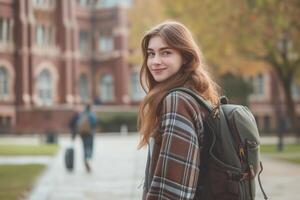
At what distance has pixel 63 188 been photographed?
37.2 feet

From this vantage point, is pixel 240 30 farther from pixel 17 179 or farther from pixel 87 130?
pixel 17 179

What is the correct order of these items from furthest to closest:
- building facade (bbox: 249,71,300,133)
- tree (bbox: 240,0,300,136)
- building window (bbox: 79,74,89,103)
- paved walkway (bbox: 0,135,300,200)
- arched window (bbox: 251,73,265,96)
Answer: building window (bbox: 79,74,89,103), arched window (bbox: 251,73,265,96), building facade (bbox: 249,71,300,133), tree (bbox: 240,0,300,136), paved walkway (bbox: 0,135,300,200)

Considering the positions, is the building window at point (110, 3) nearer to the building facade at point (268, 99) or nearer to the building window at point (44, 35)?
the building window at point (44, 35)

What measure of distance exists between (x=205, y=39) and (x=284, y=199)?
13100mm

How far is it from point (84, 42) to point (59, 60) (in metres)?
4.65

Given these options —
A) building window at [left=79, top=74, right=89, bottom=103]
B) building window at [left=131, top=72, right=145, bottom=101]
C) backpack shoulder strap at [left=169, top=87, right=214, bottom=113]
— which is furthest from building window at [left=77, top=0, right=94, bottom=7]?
backpack shoulder strap at [left=169, top=87, right=214, bottom=113]

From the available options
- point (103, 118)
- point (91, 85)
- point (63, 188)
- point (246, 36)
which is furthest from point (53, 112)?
point (63, 188)

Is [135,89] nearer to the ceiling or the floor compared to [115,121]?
nearer to the ceiling

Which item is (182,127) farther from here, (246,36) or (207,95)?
(246,36)

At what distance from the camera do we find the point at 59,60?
45531 mm

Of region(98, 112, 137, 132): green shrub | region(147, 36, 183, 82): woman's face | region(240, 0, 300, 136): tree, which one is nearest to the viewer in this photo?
region(147, 36, 183, 82): woman's face

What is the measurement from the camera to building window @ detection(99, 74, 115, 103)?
4894 cm

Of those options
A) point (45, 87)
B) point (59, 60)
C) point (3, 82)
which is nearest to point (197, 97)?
point (3, 82)

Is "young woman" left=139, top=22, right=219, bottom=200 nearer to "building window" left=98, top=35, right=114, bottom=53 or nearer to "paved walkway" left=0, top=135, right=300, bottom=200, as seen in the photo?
"paved walkway" left=0, top=135, right=300, bottom=200
